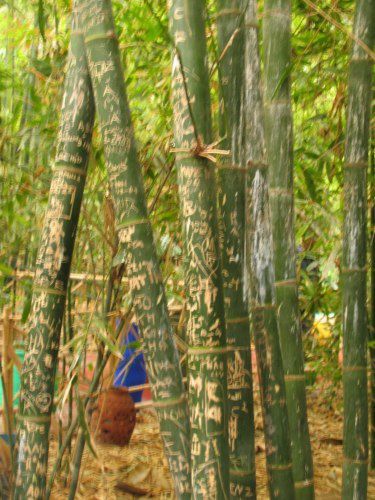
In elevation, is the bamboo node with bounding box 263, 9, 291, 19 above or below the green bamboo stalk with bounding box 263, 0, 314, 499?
above

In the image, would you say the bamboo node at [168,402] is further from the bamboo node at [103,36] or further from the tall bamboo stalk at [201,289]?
the bamboo node at [103,36]

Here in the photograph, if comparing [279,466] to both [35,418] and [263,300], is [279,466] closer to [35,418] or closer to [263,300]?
[263,300]

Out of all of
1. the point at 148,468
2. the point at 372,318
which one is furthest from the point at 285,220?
the point at 148,468

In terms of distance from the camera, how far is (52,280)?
1.09m

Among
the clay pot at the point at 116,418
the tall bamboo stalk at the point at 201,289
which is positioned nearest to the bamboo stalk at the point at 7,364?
the tall bamboo stalk at the point at 201,289

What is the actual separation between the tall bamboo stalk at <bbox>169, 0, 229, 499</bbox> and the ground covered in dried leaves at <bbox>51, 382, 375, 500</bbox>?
3.07ft

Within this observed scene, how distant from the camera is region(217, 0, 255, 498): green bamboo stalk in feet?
3.66

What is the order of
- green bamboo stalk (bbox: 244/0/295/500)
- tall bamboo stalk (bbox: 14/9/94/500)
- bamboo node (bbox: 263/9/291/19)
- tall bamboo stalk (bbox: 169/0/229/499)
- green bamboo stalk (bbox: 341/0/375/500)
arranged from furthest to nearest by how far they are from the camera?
1. green bamboo stalk (bbox: 341/0/375/500)
2. bamboo node (bbox: 263/9/291/19)
3. green bamboo stalk (bbox: 244/0/295/500)
4. tall bamboo stalk (bbox: 14/9/94/500)
5. tall bamboo stalk (bbox: 169/0/229/499)

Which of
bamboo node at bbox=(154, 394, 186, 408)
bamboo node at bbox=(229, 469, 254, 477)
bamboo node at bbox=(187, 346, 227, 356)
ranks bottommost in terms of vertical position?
bamboo node at bbox=(229, 469, 254, 477)

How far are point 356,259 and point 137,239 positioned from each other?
74 centimetres

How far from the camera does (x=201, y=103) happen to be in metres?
1.01

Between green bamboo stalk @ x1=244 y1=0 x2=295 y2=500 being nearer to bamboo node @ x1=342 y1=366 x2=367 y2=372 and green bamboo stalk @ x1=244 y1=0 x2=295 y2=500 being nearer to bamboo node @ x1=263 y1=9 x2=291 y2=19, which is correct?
bamboo node @ x1=263 y1=9 x2=291 y2=19

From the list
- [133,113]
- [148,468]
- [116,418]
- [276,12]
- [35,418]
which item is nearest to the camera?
[35,418]

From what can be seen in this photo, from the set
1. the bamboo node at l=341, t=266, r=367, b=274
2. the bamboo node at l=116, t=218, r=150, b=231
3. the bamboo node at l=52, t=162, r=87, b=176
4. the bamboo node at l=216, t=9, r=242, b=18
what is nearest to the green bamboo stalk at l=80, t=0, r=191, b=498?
the bamboo node at l=116, t=218, r=150, b=231
